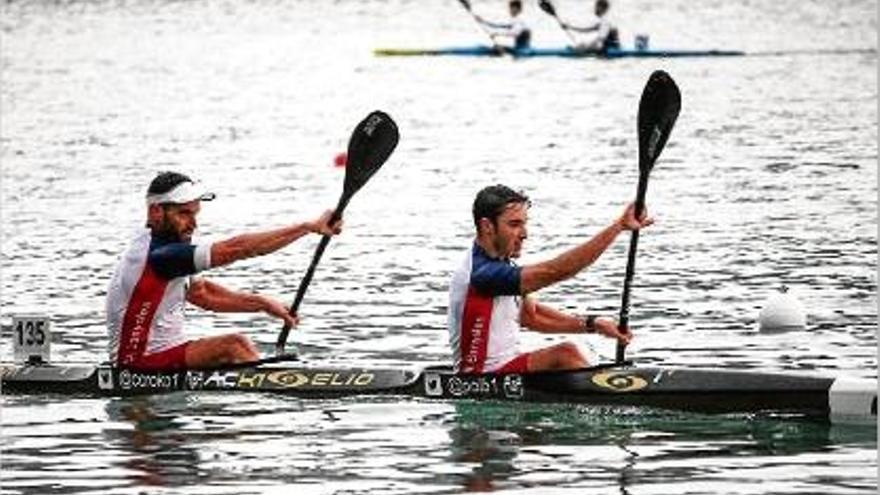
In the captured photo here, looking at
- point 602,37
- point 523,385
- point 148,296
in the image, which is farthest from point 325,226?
point 602,37

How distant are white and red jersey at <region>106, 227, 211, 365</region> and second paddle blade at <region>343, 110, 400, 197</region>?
1.87m

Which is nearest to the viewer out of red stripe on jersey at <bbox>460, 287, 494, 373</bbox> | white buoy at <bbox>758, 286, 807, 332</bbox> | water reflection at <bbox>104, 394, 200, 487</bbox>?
water reflection at <bbox>104, 394, 200, 487</bbox>

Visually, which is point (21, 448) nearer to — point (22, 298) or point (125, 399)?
point (125, 399)

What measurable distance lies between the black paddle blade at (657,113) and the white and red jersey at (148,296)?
345cm

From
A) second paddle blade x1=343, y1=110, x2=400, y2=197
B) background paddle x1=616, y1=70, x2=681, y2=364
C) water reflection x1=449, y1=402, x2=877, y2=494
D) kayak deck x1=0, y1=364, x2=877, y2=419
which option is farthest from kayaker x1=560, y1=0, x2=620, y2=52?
water reflection x1=449, y1=402, x2=877, y2=494

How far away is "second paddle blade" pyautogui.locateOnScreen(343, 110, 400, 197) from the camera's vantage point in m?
21.9

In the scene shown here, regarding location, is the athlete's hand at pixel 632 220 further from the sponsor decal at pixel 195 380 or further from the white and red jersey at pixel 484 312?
the sponsor decal at pixel 195 380

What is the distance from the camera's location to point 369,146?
2205 cm

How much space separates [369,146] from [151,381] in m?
2.75

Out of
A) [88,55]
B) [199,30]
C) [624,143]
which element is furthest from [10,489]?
[199,30]

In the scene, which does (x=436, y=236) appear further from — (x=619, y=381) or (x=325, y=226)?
(x=619, y=381)

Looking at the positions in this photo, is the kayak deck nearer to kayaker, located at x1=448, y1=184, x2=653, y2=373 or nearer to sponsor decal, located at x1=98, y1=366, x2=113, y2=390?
sponsor decal, located at x1=98, y1=366, x2=113, y2=390

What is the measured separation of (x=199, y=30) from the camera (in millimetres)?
116375

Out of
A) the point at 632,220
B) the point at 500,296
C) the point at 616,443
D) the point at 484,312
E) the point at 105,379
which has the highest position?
the point at 632,220
